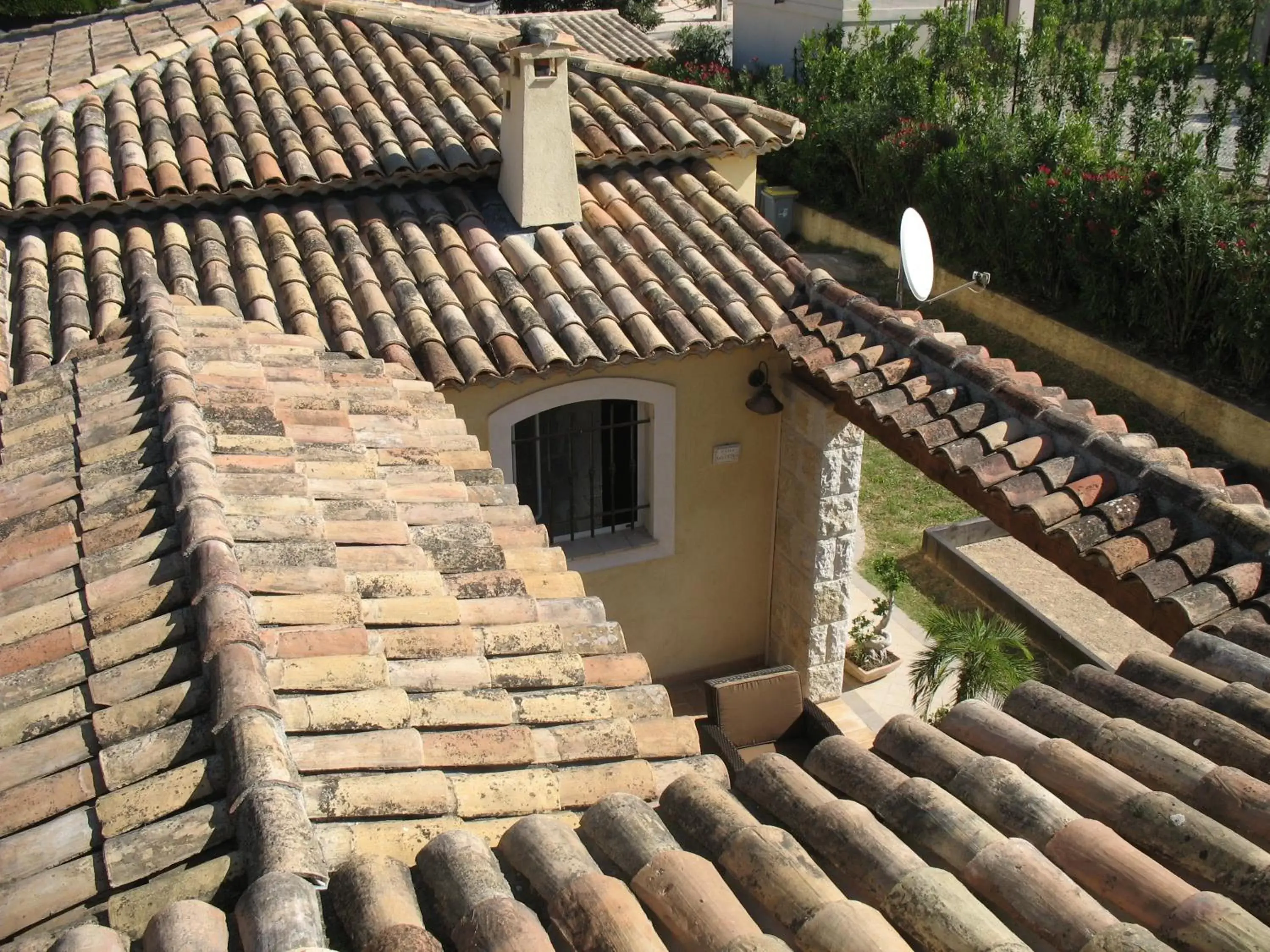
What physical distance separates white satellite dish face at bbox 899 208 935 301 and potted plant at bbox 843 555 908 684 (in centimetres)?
281

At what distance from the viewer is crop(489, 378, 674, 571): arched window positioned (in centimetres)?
951

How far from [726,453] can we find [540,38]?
3.67 meters

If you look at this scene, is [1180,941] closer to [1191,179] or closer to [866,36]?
[1191,179]

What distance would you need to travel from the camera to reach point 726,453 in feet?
32.6

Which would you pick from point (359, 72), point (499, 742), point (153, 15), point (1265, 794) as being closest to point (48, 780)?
point (499, 742)

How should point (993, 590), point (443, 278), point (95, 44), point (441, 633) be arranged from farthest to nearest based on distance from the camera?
point (993, 590)
point (95, 44)
point (443, 278)
point (441, 633)

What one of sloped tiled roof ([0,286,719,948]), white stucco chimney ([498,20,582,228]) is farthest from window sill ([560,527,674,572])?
sloped tiled roof ([0,286,719,948])

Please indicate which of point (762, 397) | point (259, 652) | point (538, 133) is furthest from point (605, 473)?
point (259, 652)

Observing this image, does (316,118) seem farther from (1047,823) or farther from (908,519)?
(908,519)

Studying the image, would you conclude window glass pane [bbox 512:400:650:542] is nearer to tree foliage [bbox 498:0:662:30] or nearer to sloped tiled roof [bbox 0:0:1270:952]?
sloped tiled roof [bbox 0:0:1270:952]

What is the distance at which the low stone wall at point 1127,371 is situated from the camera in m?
14.4

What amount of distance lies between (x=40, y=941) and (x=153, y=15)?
11731 mm

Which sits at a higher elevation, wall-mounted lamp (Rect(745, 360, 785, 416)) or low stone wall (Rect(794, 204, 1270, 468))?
wall-mounted lamp (Rect(745, 360, 785, 416))

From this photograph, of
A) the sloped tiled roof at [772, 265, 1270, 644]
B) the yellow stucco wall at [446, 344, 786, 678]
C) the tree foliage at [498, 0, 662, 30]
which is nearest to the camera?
the sloped tiled roof at [772, 265, 1270, 644]
